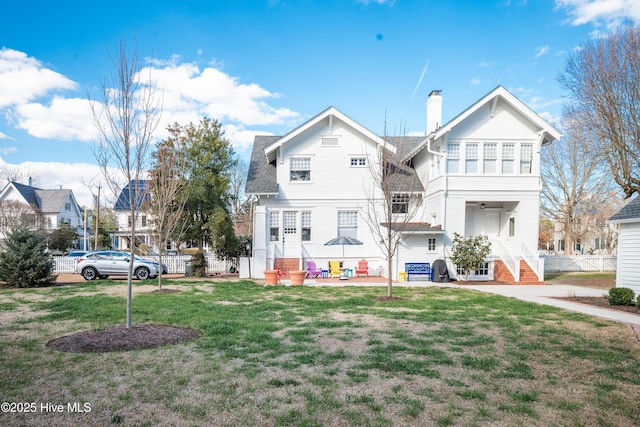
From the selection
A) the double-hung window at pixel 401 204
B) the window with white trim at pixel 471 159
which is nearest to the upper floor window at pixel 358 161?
the double-hung window at pixel 401 204

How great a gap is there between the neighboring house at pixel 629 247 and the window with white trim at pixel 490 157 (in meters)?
6.12

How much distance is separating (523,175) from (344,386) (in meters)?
18.8

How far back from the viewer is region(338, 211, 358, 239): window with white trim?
70.8ft

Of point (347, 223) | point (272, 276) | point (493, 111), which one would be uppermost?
point (493, 111)

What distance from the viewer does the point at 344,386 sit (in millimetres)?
5031

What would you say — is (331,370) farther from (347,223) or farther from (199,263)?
(199,263)

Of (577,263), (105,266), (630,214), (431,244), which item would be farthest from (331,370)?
(577,263)

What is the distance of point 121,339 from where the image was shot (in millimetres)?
6996

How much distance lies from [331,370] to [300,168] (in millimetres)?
16740

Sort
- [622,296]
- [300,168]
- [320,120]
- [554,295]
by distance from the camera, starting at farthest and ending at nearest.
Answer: [300,168] → [320,120] → [554,295] → [622,296]

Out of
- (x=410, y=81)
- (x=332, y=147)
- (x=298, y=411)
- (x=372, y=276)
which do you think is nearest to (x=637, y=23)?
(x=410, y=81)

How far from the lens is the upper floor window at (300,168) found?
21.6m

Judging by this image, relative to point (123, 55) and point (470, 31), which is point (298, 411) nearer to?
point (123, 55)

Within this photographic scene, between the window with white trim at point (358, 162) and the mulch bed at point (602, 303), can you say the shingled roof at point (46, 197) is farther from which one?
the mulch bed at point (602, 303)
